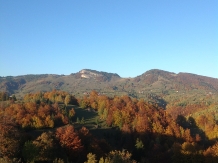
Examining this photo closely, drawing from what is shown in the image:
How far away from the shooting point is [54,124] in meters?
113

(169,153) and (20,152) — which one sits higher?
(20,152)

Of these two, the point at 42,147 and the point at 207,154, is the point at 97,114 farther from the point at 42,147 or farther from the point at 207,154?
the point at 42,147

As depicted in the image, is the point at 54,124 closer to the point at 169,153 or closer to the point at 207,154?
the point at 169,153

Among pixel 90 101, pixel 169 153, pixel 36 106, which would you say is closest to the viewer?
pixel 169 153

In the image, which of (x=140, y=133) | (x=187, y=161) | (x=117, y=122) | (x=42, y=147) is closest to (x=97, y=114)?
(x=117, y=122)

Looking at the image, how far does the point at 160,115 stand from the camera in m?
150

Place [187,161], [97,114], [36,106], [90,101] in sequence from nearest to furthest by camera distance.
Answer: [187,161], [36,106], [97,114], [90,101]

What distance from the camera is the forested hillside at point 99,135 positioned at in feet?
192

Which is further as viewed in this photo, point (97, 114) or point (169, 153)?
point (97, 114)

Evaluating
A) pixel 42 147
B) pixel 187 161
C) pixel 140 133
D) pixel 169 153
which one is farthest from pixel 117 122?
A: pixel 42 147

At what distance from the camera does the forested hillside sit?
192ft

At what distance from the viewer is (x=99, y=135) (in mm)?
110375

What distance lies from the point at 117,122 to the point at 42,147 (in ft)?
233

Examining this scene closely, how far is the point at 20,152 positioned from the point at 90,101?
11317 centimetres
